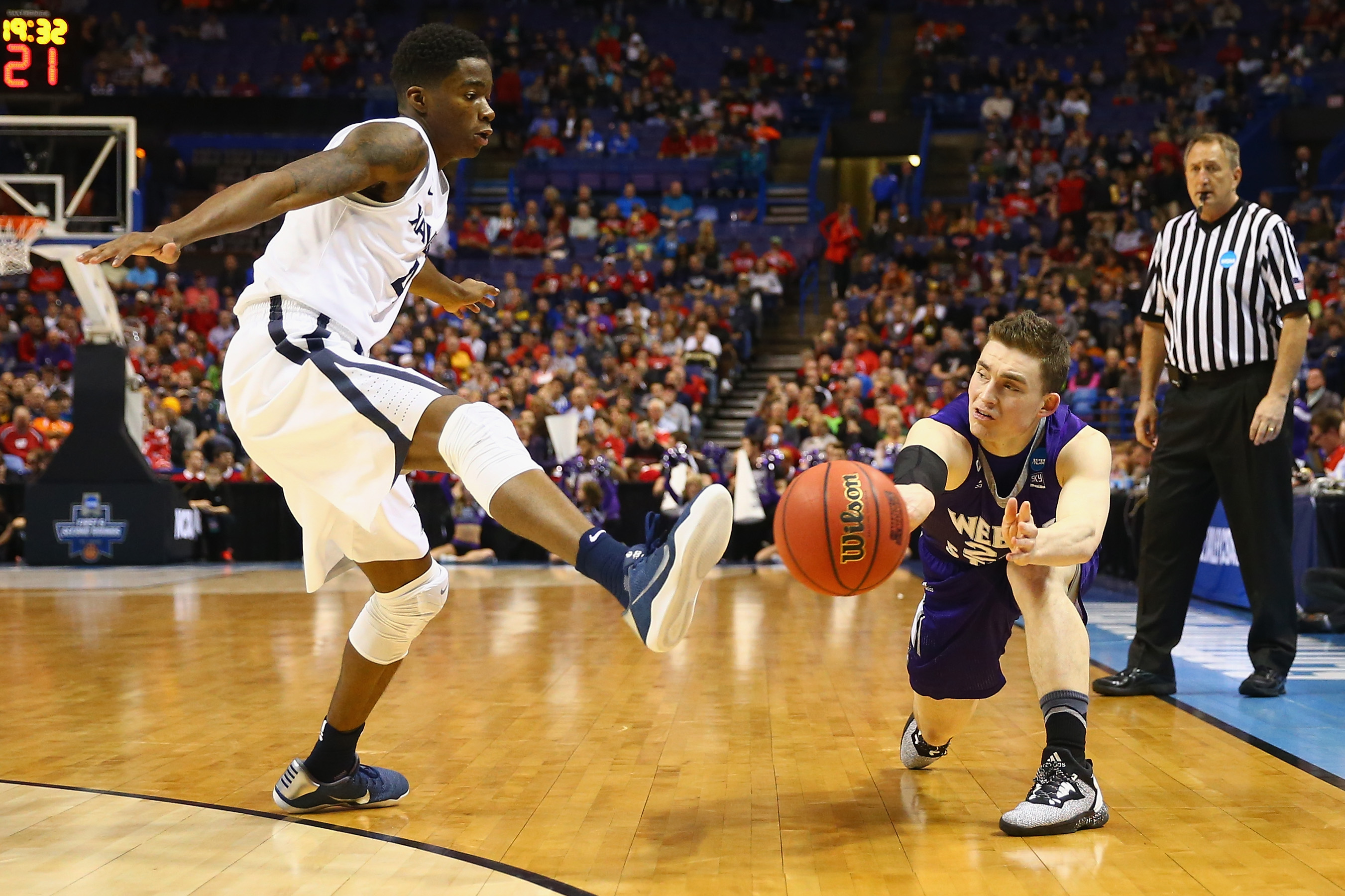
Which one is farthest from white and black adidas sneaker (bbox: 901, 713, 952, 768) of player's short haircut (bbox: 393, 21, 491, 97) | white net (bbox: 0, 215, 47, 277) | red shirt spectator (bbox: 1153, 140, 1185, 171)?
red shirt spectator (bbox: 1153, 140, 1185, 171)

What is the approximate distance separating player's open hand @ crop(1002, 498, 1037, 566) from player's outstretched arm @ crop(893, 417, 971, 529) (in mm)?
190

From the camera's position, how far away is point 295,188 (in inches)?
109

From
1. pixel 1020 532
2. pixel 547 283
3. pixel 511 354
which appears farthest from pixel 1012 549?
pixel 547 283

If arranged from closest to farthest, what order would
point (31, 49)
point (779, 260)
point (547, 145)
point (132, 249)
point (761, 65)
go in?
point (132, 249) → point (31, 49) → point (779, 260) → point (547, 145) → point (761, 65)

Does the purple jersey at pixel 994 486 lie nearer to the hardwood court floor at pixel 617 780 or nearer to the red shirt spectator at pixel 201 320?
the hardwood court floor at pixel 617 780

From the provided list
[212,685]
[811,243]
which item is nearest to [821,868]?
[212,685]

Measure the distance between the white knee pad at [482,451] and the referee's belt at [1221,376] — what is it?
337 cm

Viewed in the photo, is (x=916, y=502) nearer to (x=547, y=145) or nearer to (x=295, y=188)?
(x=295, y=188)

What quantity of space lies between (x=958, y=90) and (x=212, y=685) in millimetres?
19326

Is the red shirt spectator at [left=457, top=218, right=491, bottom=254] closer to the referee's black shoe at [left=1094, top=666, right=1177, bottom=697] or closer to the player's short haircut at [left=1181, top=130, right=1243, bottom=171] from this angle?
the player's short haircut at [left=1181, top=130, right=1243, bottom=171]

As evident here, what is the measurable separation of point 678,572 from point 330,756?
1.36 meters

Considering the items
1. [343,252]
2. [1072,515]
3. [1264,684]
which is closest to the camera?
[343,252]

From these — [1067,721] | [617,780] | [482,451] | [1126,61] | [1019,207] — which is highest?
[1126,61]

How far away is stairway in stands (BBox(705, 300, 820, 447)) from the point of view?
16.1 meters
